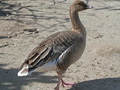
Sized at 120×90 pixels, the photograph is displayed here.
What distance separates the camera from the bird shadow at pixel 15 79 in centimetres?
352

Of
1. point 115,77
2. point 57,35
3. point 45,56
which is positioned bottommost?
point 115,77

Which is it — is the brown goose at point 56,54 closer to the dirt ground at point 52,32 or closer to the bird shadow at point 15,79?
the bird shadow at point 15,79

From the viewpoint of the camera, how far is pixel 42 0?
32.6 feet

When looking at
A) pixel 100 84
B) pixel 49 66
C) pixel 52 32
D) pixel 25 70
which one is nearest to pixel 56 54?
pixel 49 66

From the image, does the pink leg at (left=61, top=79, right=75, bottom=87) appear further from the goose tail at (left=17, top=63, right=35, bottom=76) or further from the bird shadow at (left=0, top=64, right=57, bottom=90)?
the goose tail at (left=17, top=63, right=35, bottom=76)

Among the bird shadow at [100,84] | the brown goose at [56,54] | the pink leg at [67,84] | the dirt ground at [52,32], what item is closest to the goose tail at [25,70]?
the brown goose at [56,54]

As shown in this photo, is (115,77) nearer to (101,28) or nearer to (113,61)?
(113,61)

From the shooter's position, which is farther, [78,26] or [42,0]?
[42,0]

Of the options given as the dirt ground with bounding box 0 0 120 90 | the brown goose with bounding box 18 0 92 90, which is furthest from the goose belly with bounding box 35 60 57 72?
the dirt ground with bounding box 0 0 120 90

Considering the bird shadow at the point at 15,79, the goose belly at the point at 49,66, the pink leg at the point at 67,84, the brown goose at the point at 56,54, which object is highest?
the brown goose at the point at 56,54

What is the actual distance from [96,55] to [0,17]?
4535 mm

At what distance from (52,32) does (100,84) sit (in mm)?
2934

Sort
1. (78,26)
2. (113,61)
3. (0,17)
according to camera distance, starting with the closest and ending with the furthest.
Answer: (78,26), (113,61), (0,17)

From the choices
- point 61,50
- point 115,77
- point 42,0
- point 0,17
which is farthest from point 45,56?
point 42,0
